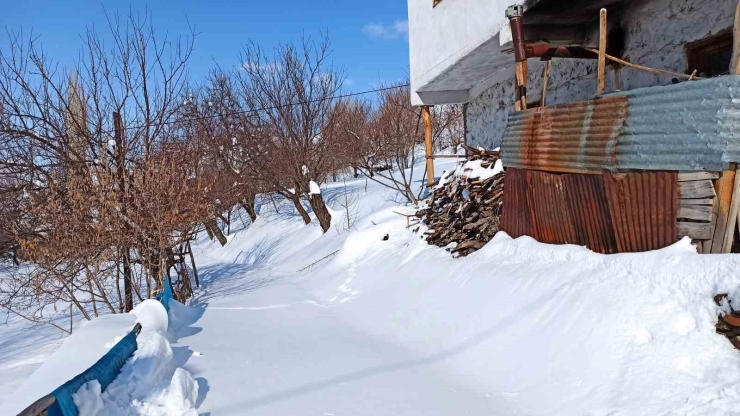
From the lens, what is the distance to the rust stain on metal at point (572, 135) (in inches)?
169

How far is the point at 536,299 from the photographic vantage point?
4590 millimetres

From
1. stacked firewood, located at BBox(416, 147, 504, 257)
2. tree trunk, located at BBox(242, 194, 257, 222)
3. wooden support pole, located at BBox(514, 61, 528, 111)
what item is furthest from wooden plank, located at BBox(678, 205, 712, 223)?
tree trunk, located at BBox(242, 194, 257, 222)

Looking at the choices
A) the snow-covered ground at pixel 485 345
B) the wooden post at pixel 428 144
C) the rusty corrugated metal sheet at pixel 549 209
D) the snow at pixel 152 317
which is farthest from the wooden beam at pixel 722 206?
the wooden post at pixel 428 144

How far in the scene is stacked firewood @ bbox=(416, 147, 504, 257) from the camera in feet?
23.2

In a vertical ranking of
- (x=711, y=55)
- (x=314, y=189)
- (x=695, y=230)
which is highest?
(x=711, y=55)

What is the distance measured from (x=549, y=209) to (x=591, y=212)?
0.70 m

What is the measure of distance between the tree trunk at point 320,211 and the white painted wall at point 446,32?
22.6 ft

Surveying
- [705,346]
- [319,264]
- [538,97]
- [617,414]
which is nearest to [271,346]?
[617,414]

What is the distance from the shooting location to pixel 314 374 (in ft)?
15.4

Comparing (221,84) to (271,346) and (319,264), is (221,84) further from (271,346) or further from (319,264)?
(271,346)

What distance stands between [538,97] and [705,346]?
6.32 m

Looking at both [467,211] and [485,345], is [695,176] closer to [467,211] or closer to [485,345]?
[485,345]

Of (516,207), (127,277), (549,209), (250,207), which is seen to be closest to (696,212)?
(549,209)

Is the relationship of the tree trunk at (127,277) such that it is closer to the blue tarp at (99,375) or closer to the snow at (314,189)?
the blue tarp at (99,375)
